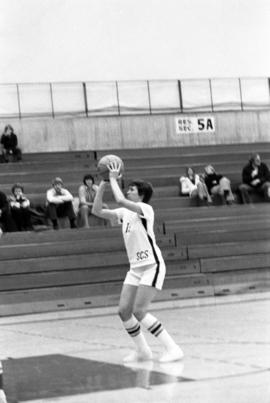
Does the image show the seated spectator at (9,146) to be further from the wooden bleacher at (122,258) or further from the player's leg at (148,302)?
the player's leg at (148,302)

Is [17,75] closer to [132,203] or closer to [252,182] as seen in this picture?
[252,182]

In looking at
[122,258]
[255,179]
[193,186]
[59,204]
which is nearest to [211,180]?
[193,186]

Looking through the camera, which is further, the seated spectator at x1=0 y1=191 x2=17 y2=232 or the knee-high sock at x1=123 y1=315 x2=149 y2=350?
the seated spectator at x1=0 y1=191 x2=17 y2=232

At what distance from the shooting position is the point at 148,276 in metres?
9.41

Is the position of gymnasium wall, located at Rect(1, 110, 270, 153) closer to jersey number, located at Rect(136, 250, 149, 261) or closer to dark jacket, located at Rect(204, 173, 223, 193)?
dark jacket, located at Rect(204, 173, 223, 193)

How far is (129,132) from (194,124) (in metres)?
2.08

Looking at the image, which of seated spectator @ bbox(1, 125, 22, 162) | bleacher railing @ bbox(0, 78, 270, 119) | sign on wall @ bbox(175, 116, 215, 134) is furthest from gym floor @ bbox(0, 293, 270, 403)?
sign on wall @ bbox(175, 116, 215, 134)

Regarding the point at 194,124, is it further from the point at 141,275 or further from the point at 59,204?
the point at 141,275

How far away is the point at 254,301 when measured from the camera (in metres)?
16.6

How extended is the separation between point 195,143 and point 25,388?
66.9 feet

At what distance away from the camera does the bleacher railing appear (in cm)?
2661

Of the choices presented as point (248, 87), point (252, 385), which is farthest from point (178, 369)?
point (248, 87)

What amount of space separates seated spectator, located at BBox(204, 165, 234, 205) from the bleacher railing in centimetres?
580

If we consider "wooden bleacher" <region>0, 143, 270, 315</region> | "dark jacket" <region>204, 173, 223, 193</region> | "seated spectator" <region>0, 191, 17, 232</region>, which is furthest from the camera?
"dark jacket" <region>204, 173, 223, 193</region>
